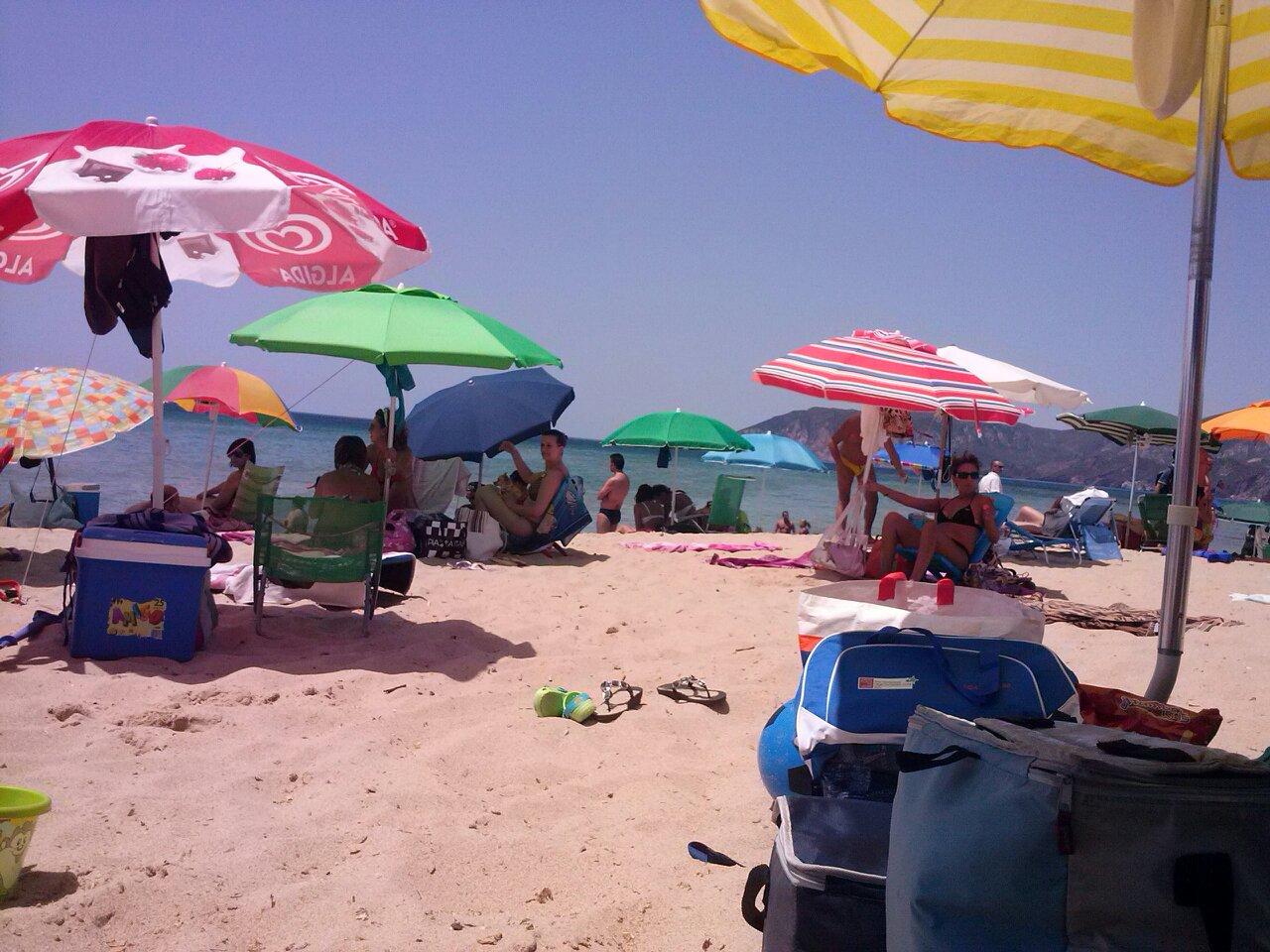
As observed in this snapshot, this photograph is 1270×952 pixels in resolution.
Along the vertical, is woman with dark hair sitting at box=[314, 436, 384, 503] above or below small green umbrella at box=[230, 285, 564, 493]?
below

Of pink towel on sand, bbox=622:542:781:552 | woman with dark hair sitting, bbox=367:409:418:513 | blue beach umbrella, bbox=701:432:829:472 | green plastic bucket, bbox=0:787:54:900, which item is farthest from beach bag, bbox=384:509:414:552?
blue beach umbrella, bbox=701:432:829:472

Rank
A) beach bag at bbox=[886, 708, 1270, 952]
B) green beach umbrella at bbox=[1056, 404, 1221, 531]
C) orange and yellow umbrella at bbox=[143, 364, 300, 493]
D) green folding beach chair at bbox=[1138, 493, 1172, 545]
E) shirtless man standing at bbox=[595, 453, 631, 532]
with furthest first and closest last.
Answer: green beach umbrella at bbox=[1056, 404, 1221, 531] → green folding beach chair at bbox=[1138, 493, 1172, 545] → shirtless man standing at bbox=[595, 453, 631, 532] → orange and yellow umbrella at bbox=[143, 364, 300, 493] → beach bag at bbox=[886, 708, 1270, 952]

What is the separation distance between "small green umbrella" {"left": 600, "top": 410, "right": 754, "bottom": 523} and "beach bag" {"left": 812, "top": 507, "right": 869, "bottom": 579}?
20.0ft

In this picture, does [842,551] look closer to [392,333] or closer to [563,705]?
[392,333]

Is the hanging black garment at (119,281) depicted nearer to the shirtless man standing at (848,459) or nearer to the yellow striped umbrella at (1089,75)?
the yellow striped umbrella at (1089,75)

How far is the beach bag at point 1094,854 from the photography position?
1.25m

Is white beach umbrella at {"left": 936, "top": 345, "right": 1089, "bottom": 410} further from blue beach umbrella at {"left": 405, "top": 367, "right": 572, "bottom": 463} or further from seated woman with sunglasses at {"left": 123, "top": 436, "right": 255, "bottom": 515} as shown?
seated woman with sunglasses at {"left": 123, "top": 436, "right": 255, "bottom": 515}

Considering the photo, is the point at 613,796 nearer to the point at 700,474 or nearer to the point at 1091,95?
the point at 1091,95

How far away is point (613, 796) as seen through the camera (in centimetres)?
314

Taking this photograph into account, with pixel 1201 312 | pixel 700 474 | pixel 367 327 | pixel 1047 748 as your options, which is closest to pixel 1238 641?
pixel 1201 312

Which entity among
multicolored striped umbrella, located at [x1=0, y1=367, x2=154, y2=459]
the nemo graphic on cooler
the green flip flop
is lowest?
the green flip flop

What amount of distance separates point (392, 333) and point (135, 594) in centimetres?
210

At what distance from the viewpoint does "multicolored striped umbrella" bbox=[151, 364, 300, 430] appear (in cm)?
948

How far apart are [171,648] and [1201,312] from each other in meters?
4.12
